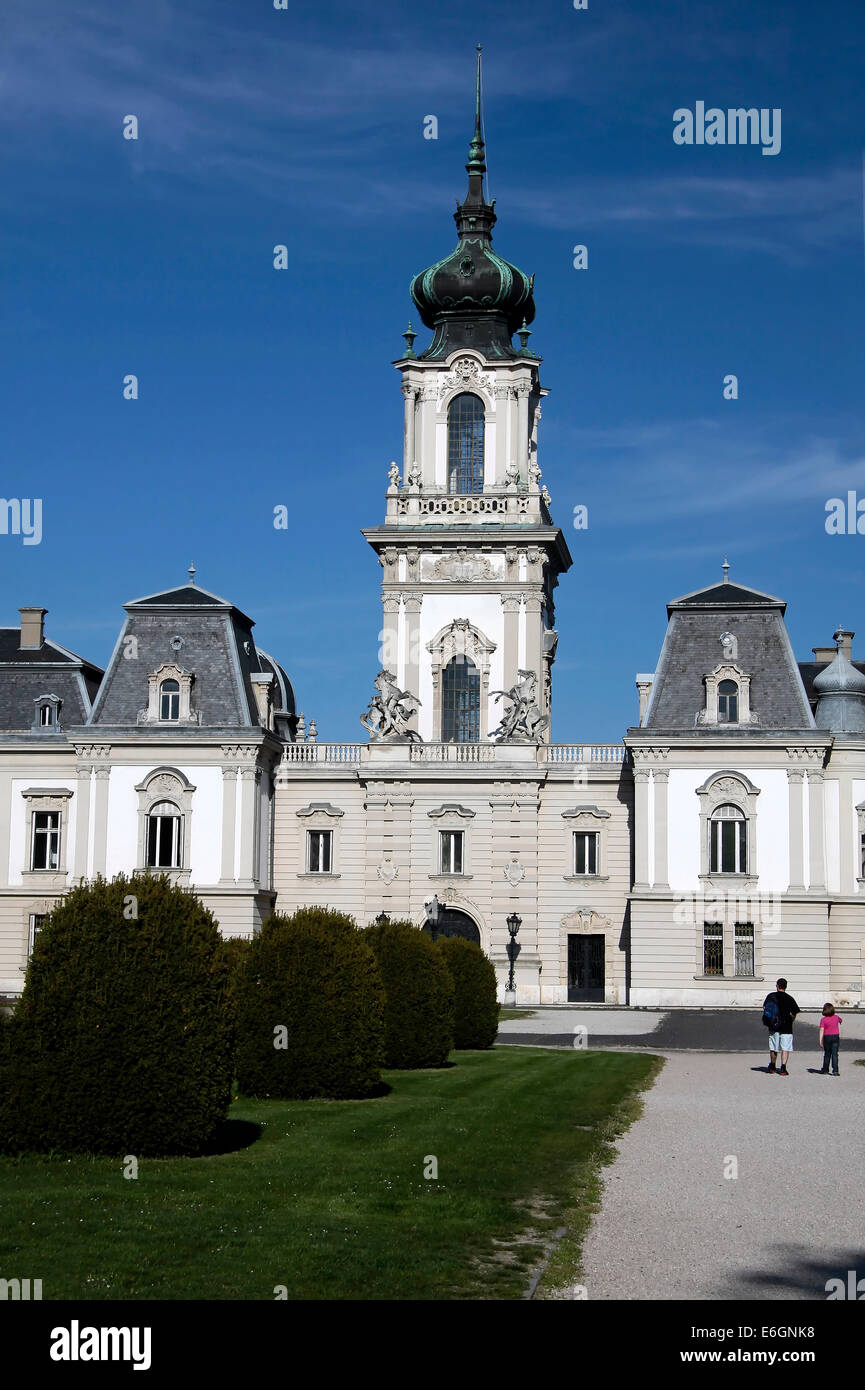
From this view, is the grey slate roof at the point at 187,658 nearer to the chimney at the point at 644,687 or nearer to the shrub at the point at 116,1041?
the chimney at the point at 644,687

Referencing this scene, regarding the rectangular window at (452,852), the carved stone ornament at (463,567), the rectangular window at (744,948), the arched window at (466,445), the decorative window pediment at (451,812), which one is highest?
the arched window at (466,445)

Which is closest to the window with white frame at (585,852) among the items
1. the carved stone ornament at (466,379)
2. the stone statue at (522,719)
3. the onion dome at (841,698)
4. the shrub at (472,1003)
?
the stone statue at (522,719)

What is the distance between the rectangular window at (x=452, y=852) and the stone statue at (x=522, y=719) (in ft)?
12.7

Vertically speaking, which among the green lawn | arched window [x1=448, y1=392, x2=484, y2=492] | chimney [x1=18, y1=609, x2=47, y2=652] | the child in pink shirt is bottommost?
the green lawn

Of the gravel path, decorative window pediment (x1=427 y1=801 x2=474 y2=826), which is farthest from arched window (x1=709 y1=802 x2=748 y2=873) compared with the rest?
the gravel path

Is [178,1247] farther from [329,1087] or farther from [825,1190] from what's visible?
[329,1087]

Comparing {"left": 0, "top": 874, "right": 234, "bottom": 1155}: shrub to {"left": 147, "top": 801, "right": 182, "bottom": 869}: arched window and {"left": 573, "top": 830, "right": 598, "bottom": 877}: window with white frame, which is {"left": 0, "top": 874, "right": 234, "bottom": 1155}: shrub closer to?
{"left": 147, "top": 801, "right": 182, "bottom": 869}: arched window

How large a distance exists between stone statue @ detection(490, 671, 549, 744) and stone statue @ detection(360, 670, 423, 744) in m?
3.32

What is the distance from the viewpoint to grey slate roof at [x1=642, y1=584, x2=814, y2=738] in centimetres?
5744

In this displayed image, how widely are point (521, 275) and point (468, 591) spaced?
42.8 feet

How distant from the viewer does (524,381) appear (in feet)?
208

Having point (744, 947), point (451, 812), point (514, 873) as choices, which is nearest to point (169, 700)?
point (451, 812)

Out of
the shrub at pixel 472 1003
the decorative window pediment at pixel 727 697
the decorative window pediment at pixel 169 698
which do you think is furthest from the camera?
the decorative window pediment at pixel 169 698

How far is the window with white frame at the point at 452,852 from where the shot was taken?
197ft
